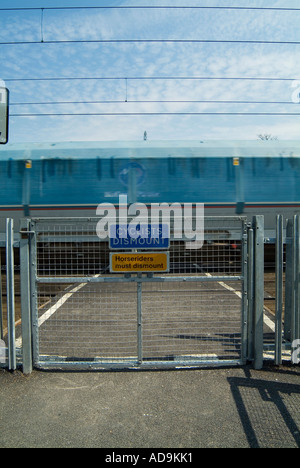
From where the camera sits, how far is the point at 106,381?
3.49 metres

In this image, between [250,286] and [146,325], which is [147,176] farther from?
[250,286]

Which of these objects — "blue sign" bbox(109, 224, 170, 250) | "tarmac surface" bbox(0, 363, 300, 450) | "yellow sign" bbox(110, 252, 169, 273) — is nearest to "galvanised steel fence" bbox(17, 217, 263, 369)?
"yellow sign" bbox(110, 252, 169, 273)

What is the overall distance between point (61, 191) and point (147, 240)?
7.82 m

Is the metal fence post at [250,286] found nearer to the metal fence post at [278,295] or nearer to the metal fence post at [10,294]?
the metal fence post at [278,295]

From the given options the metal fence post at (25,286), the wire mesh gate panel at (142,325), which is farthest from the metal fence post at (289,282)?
the metal fence post at (25,286)

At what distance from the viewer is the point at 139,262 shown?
3734 mm

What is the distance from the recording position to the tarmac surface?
254cm

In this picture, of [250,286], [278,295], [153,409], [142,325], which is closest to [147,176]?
[142,325]

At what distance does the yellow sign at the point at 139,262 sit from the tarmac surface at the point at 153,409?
1.17 metres

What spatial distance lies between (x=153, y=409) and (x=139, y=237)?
1.73 meters
